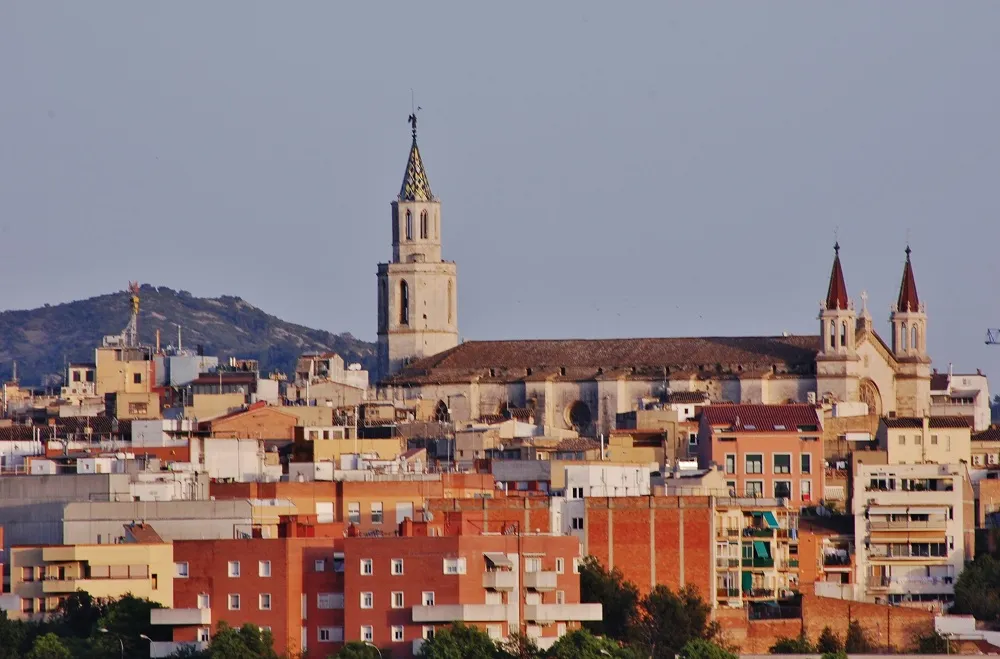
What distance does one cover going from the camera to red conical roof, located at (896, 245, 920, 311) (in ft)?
411

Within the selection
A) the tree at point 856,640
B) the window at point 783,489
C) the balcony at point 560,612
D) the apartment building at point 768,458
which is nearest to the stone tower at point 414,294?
the apartment building at point 768,458

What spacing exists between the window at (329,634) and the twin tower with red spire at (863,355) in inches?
2143

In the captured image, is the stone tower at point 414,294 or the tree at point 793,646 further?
the stone tower at point 414,294

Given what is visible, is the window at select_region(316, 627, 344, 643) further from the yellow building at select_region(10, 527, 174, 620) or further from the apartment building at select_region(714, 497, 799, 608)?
the apartment building at select_region(714, 497, 799, 608)

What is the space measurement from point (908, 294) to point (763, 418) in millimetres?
32100

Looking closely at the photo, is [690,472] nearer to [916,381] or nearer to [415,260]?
[916,381]

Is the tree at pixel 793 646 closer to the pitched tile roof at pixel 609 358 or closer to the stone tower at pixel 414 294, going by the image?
the pitched tile roof at pixel 609 358

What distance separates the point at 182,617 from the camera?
6481 centimetres

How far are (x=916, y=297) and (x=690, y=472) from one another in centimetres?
4237

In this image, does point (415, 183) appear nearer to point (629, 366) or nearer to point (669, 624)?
point (629, 366)

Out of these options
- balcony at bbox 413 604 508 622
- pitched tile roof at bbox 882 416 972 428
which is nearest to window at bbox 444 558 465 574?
balcony at bbox 413 604 508 622

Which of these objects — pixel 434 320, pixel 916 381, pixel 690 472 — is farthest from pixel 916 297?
pixel 690 472

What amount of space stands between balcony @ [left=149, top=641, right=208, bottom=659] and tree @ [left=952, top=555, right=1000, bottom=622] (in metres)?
20.9

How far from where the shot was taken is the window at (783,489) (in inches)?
3514
